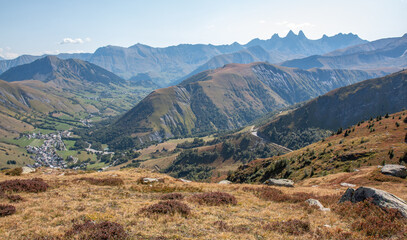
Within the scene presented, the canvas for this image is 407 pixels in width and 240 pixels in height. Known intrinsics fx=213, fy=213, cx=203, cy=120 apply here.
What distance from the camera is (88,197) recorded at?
24.0m

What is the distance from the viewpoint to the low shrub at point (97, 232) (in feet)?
45.4

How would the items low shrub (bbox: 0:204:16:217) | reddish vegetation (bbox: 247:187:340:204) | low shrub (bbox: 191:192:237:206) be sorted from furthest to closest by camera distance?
reddish vegetation (bbox: 247:187:340:204) → low shrub (bbox: 191:192:237:206) → low shrub (bbox: 0:204:16:217)

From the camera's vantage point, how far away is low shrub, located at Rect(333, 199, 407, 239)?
14.7 m

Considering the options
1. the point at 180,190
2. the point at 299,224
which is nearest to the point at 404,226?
the point at 299,224

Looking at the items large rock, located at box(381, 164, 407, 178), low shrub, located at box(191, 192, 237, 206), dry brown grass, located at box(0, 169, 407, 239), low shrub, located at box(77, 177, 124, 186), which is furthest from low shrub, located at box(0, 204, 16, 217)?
large rock, located at box(381, 164, 407, 178)

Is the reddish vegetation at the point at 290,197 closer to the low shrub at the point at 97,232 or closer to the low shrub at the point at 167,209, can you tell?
the low shrub at the point at 167,209

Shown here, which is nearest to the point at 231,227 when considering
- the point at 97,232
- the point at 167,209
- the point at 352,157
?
the point at 167,209

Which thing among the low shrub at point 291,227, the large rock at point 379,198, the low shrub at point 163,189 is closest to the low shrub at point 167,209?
the low shrub at point 291,227

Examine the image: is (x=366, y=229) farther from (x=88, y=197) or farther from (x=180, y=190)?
(x=88, y=197)

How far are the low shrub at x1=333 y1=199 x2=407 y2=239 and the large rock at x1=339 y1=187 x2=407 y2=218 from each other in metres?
0.49

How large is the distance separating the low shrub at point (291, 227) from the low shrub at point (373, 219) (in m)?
3.60

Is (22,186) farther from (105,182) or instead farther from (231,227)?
(231,227)

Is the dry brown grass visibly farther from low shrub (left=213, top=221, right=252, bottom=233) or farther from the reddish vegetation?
the reddish vegetation

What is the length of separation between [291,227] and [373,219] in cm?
640
